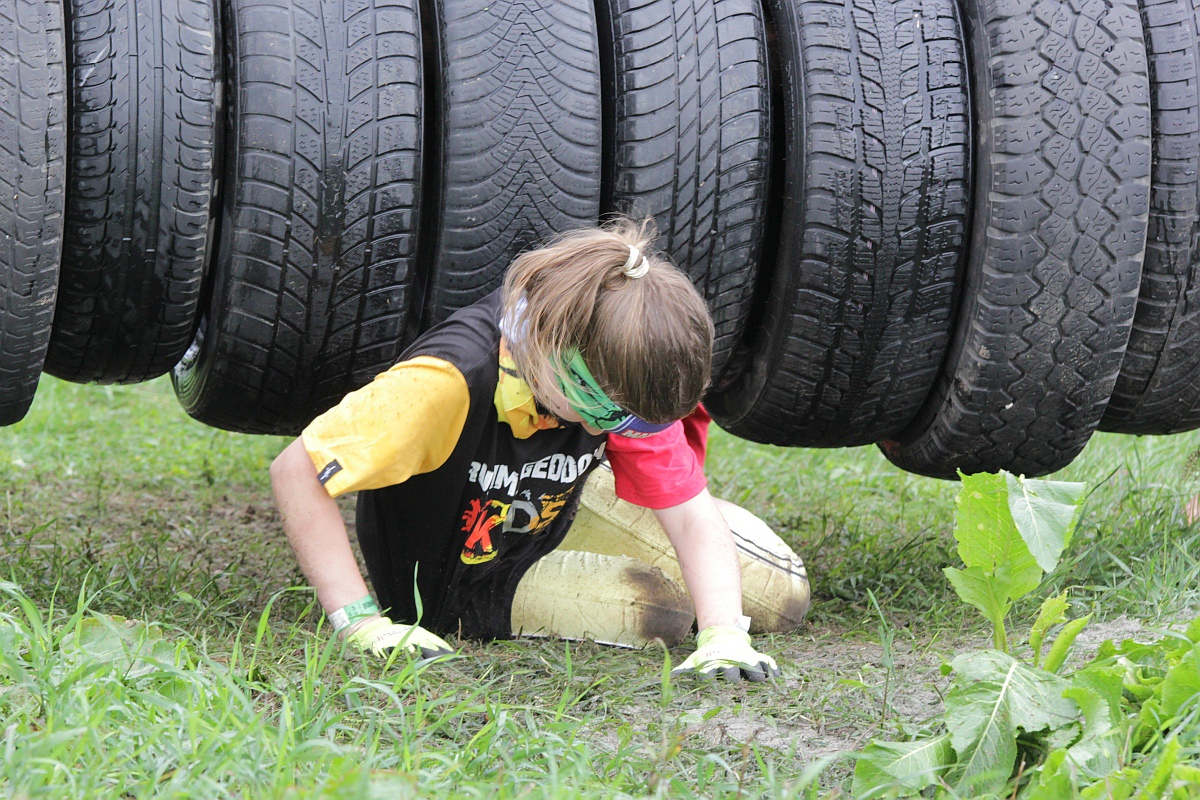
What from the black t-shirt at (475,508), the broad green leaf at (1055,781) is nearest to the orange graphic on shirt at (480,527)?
the black t-shirt at (475,508)

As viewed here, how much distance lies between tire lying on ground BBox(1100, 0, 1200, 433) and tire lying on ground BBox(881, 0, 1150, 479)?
104mm

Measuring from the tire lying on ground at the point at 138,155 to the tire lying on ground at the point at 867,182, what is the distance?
1.27m

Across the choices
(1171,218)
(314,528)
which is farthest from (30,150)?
(1171,218)

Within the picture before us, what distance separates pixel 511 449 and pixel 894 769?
3.62ft

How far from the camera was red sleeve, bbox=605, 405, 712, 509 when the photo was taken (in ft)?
9.18

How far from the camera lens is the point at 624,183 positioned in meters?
2.67

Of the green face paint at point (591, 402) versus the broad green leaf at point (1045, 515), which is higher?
the green face paint at point (591, 402)

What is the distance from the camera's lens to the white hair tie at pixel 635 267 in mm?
2312

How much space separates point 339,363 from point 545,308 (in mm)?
628

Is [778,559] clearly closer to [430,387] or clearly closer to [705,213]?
[705,213]

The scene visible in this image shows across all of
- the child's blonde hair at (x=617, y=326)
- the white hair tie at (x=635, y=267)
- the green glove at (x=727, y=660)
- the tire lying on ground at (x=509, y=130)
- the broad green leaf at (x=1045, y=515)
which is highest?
the tire lying on ground at (x=509, y=130)

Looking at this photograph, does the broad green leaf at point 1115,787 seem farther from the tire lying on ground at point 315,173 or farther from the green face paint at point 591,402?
the tire lying on ground at point 315,173

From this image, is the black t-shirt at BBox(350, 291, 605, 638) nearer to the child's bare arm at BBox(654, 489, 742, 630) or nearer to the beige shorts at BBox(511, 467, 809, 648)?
the beige shorts at BBox(511, 467, 809, 648)

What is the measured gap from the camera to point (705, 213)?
2.69 metres
